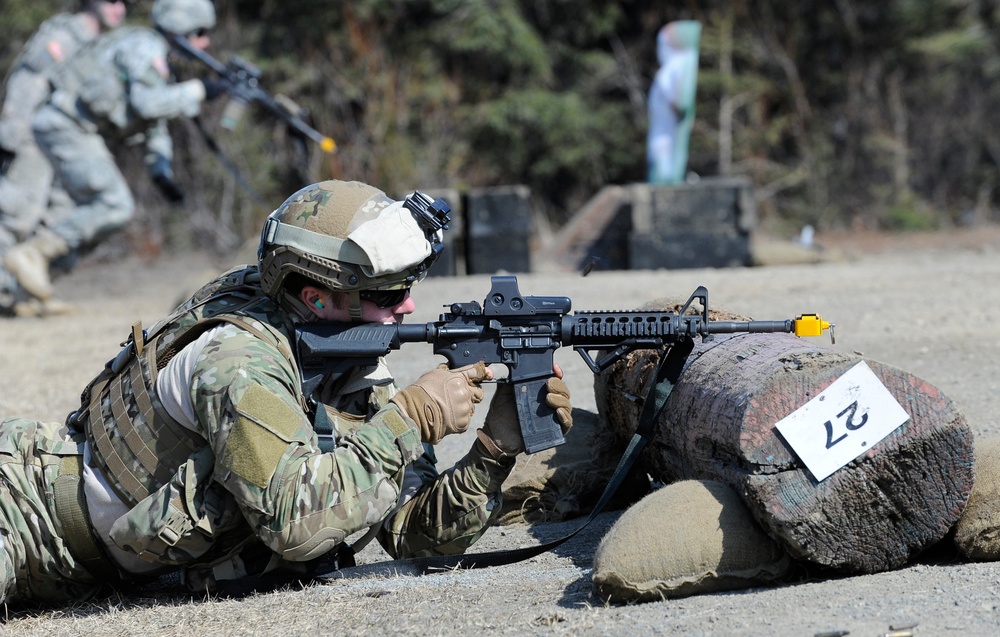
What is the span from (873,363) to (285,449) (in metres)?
1.57

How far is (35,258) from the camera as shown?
10469mm

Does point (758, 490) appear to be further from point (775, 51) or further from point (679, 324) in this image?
point (775, 51)

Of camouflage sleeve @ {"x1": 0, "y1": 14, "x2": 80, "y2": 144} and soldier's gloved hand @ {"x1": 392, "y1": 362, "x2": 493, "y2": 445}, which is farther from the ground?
camouflage sleeve @ {"x1": 0, "y1": 14, "x2": 80, "y2": 144}

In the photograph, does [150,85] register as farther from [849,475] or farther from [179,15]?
[849,475]

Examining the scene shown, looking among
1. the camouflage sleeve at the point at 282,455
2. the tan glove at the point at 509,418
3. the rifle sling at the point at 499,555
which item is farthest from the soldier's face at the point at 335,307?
the rifle sling at the point at 499,555

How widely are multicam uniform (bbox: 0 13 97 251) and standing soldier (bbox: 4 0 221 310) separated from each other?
7.2 inches

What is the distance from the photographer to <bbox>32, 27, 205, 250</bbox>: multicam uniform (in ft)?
32.5

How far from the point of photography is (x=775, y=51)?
18.2 m

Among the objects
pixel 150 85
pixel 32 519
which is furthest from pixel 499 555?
pixel 150 85

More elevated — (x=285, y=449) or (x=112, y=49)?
(x=112, y=49)

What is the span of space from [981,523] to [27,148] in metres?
9.58

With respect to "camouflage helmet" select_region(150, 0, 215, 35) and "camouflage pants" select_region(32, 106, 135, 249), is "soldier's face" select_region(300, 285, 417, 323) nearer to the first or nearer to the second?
"camouflage pants" select_region(32, 106, 135, 249)

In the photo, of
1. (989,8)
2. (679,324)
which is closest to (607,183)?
(989,8)

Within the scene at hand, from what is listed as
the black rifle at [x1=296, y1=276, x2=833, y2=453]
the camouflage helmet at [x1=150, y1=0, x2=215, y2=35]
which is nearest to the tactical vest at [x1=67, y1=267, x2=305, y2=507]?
the black rifle at [x1=296, y1=276, x2=833, y2=453]
